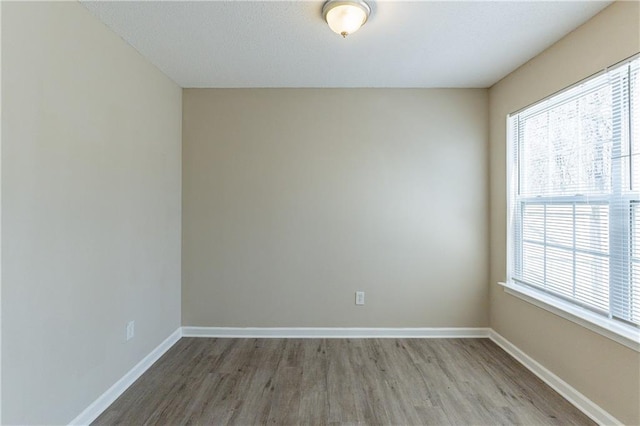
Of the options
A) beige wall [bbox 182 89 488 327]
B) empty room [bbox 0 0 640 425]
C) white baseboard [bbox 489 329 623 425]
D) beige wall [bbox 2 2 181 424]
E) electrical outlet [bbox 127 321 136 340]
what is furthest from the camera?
beige wall [bbox 182 89 488 327]

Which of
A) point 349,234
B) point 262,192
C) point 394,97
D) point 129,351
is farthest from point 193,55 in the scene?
point 129,351

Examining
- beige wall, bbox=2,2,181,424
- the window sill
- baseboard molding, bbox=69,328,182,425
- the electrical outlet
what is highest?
beige wall, bbox=2,2,181,424

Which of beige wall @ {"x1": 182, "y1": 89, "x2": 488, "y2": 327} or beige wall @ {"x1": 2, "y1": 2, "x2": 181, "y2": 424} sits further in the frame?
beige wall @ {"x1": 182, "y1": 89, "x2": 488, "y2": 327}

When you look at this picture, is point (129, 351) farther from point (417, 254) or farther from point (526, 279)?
point (526, 279)

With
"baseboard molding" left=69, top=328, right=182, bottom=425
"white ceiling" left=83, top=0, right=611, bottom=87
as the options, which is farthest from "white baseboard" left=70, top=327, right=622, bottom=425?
"white ceiling" left=83, top=0, right=611, bottom=87

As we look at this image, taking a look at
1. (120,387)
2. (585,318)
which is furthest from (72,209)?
(585,318)

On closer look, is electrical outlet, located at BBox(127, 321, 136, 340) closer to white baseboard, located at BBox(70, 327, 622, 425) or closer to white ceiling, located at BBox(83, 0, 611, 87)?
white baseboard, located at BBox(70, 327, 622, 425)

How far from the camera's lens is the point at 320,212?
3029 millimetres

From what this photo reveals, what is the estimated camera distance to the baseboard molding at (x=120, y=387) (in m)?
1.82

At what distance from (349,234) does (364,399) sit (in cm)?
145

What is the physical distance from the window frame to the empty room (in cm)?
2

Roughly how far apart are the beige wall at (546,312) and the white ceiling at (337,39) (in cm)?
13

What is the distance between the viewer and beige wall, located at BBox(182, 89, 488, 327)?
3.02m

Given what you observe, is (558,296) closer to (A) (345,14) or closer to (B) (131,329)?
(A) (345,14)
